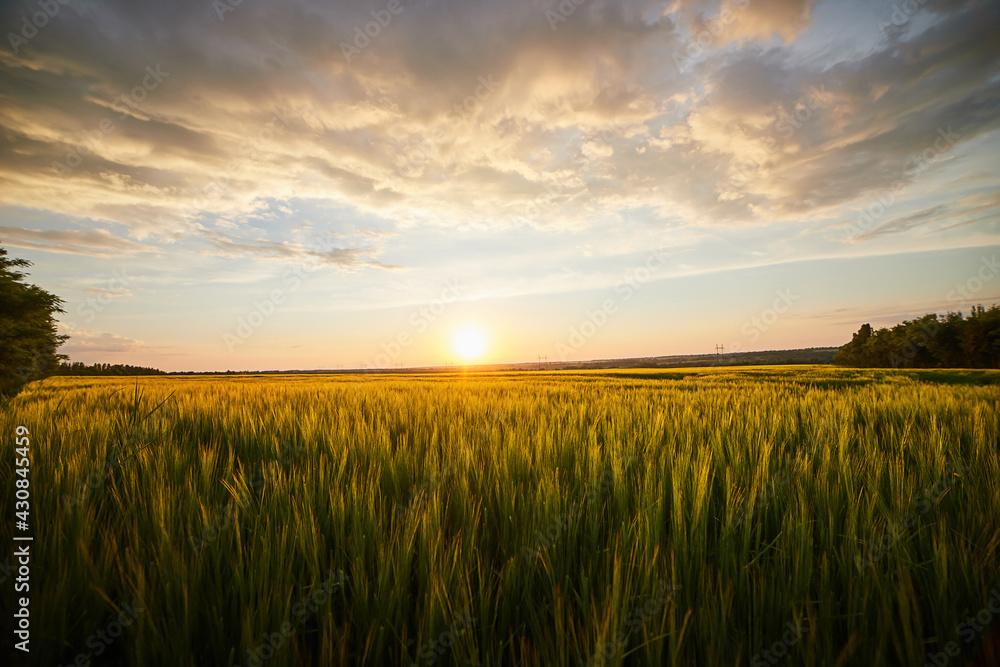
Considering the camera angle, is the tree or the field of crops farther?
the tree

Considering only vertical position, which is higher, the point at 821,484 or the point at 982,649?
the point at 821,484

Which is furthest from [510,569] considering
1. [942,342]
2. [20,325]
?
[942,342]

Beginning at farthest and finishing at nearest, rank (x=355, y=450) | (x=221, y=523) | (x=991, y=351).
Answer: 1. (x=991, y=351)
2. (x=355, y=450)
3. (x=221, y=523)

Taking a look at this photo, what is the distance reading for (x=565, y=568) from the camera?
1.20 m

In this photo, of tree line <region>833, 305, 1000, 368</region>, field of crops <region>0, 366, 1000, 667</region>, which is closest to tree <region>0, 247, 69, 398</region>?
field of crops <region>0, 366, 1000, 667</region>

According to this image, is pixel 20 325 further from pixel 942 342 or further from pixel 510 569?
pixel 942 342

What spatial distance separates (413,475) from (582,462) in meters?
0.91

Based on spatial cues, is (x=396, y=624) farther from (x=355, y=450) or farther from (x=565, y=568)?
(x=355, y=450)

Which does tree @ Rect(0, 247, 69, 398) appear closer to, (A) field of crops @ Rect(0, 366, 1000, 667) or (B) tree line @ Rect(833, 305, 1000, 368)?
(A) field of crops @ Rect(0, 366, 1000, 667)

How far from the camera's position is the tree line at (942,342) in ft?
146

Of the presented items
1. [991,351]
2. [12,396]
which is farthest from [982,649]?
[991,351]

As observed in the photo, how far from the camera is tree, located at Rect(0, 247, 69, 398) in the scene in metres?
5.18

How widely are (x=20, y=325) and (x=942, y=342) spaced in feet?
250

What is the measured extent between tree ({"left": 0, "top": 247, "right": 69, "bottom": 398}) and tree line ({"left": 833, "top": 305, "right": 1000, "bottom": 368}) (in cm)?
6815
